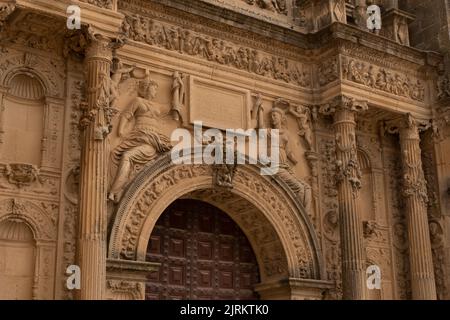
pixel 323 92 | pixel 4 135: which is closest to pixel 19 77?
pixel 4 135

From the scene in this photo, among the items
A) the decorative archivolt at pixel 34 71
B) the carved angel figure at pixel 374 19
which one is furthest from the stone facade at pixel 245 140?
the carved angel figure at pixel 374 19

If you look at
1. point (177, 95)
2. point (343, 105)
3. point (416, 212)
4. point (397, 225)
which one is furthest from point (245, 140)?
point (397, 225)

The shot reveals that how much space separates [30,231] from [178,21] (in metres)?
4.42

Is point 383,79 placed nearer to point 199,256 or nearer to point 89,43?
point 199,256

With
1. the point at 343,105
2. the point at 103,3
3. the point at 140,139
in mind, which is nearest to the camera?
the point at 103,3

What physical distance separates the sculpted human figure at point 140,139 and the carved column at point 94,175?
664 mm

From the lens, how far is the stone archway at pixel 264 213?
473 inches

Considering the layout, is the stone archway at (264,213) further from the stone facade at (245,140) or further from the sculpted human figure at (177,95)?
the sculpted human figure at (177,95)

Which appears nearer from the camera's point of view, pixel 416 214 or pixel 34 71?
pixel 34 71

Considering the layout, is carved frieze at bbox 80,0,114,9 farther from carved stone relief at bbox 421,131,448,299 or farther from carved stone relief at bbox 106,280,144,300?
carved stone relief at bbox 421,131,448,299

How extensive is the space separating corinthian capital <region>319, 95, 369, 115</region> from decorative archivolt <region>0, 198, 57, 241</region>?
18.5 feet

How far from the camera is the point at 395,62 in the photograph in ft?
48.0

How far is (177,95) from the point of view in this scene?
12.3 meters

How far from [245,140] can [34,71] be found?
12.5 ft
